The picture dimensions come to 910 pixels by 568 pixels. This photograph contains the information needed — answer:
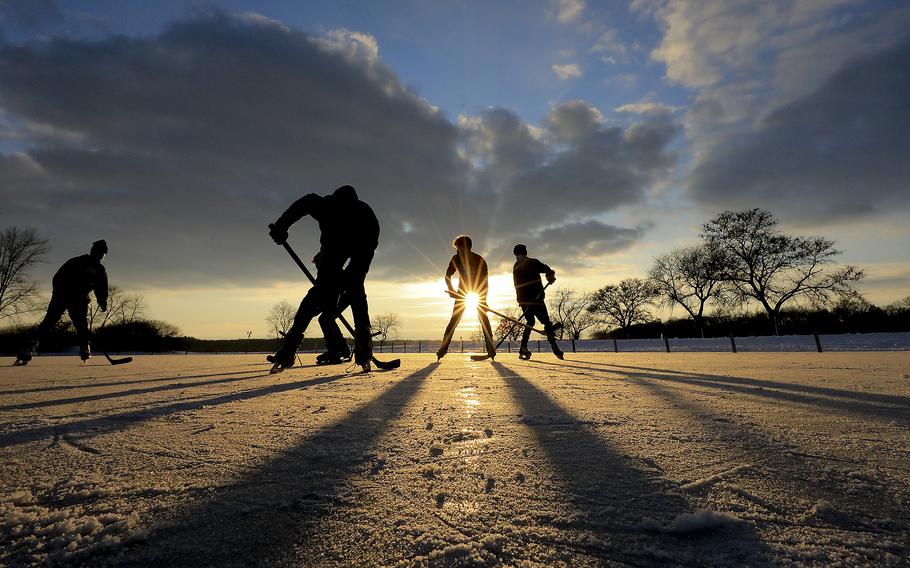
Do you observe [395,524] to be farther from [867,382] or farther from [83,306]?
[83,306]

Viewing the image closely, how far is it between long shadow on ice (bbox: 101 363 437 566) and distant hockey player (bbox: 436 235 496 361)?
662 cm

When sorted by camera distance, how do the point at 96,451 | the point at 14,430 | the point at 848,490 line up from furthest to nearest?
the point at 14,430 → the point at 96,451 → the point at 848,490

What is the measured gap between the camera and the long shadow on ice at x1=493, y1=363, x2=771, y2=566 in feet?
2.51

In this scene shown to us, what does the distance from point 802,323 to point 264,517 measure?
147ft

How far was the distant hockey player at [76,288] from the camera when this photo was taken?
282 inches

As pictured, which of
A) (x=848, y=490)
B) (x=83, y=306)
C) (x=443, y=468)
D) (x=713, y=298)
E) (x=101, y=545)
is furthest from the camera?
(x=713, y=298)

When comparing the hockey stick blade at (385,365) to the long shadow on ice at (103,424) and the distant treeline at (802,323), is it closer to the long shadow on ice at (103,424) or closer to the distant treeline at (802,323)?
the long shadow on ice at (103,424)

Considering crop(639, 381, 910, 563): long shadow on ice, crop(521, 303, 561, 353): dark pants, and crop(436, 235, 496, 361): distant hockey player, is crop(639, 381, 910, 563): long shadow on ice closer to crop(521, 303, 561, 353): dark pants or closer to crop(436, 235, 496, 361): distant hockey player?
crop(436, 235, 496, 361): distant hockey player

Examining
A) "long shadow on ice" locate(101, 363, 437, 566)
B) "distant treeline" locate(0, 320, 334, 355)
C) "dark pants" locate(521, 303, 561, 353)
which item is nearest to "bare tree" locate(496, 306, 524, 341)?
"dark pants" locate(521, 303, 561, 353)

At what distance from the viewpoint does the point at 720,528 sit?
87 centimetres

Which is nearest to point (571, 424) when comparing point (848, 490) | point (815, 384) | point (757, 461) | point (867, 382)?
point (757, 461)

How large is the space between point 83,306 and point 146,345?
1866 inches

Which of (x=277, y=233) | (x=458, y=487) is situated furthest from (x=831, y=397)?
(x=277, y=233)

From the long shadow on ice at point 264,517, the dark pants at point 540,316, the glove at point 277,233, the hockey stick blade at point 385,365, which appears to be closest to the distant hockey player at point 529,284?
the dark pants at point 540,316
